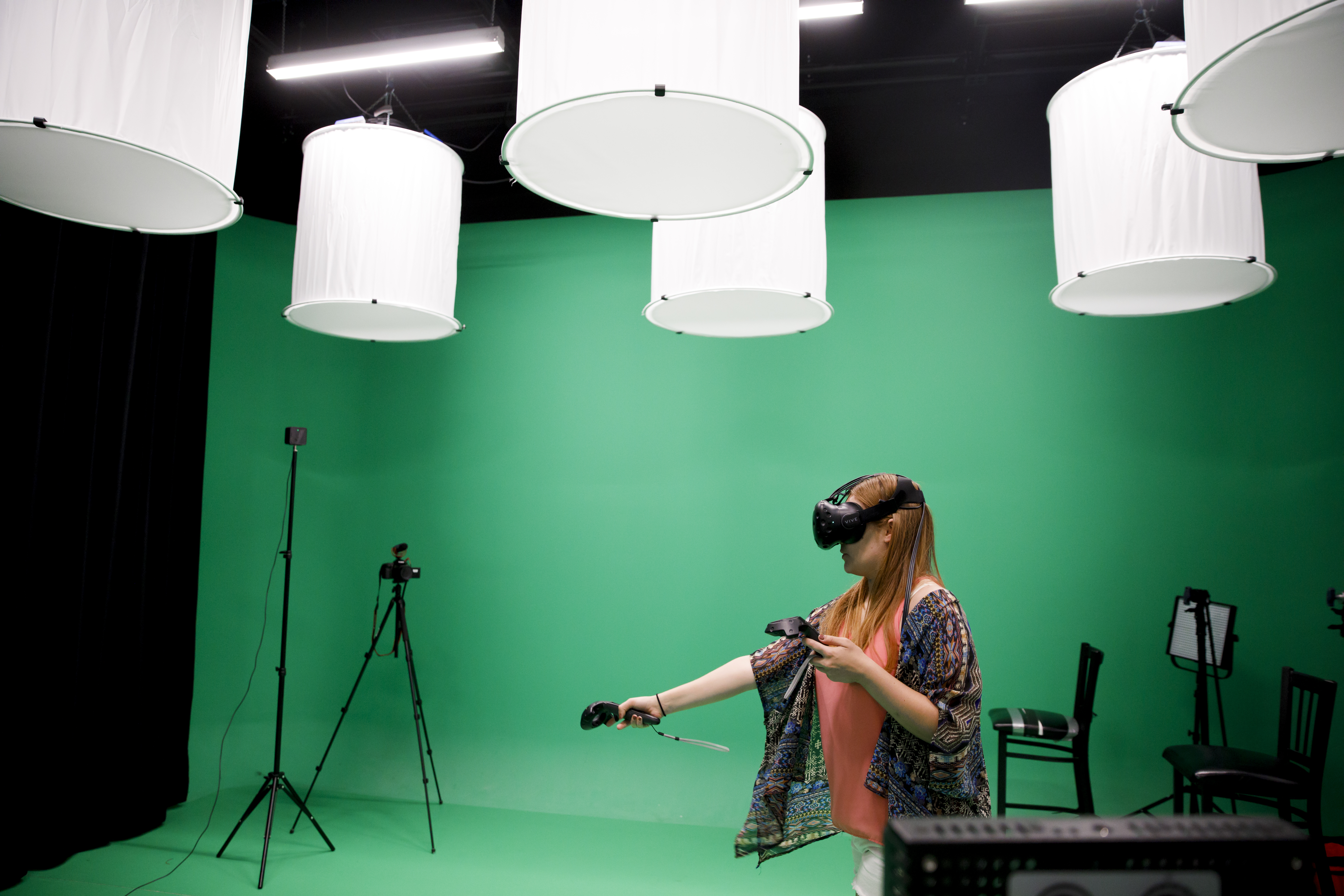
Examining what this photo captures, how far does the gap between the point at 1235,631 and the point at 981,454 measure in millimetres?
1444

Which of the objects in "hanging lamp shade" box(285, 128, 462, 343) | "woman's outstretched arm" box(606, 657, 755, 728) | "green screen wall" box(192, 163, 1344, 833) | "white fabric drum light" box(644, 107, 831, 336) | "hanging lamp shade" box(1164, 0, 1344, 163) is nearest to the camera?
"hanging lamp shade" box(1164, 0, 1344, 163)

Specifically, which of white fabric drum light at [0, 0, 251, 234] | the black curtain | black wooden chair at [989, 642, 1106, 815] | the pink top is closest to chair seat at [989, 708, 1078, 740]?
black wooden chair at [989, 642, 1106, 815]

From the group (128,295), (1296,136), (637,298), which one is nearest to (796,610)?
(637,298)

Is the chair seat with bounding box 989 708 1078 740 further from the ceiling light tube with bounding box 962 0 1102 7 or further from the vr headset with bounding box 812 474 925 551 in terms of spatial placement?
the ceiling light tube with bounding box 962 0 1102 7

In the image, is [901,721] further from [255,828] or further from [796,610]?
[255,828]

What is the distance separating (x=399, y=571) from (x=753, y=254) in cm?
248

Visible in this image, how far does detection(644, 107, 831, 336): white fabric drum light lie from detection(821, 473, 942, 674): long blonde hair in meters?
0.62

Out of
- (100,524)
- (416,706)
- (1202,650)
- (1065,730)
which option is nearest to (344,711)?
(416,706)

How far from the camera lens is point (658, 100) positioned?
1.22 m

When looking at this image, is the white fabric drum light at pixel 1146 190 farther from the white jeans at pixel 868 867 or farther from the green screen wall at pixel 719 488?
the green screen wall at pixel 719 488

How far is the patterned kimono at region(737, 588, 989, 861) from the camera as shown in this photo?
1521mm

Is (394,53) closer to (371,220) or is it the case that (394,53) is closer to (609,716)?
(371,220)

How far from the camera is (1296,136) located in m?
1.21

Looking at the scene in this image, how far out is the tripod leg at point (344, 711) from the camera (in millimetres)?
3451
